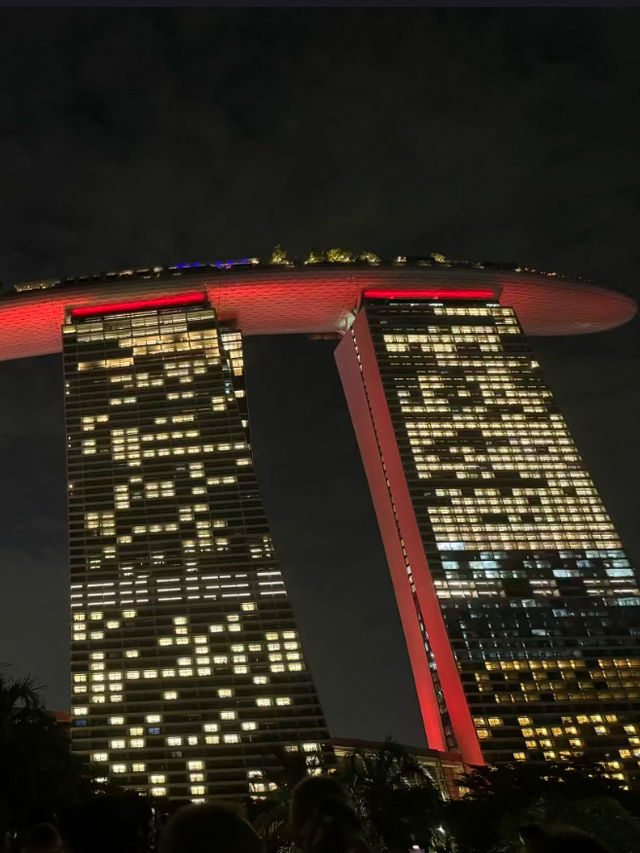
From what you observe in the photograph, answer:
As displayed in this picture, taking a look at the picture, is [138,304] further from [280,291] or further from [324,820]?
[324,820]

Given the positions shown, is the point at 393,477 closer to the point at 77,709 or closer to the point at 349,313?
the point at 349,313

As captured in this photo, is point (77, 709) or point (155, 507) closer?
point (77, 709)

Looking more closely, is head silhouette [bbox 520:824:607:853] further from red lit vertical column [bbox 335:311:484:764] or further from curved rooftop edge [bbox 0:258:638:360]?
curved rooftop edge [bbox 0:258:638:360]

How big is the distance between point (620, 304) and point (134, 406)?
72662mm

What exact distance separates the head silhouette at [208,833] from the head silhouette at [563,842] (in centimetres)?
133

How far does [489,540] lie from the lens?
310 feet

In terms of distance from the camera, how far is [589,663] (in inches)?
3410

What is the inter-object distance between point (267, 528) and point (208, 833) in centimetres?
8725

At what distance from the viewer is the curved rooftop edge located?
10875 centimetres

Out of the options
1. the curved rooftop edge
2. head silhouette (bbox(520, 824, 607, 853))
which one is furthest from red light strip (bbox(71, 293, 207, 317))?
head silhouette (bbox(520, 824, 607, 853))

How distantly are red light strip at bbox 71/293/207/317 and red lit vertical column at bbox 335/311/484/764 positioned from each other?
2197 centimetres

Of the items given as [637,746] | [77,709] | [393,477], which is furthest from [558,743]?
[77,709]

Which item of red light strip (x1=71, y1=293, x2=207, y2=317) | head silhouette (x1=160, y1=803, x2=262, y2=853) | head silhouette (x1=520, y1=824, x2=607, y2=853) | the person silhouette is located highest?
red light strip (x1=71, y1=293, x2=207, y2=317)

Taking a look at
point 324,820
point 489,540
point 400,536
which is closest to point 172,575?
point 400,536
